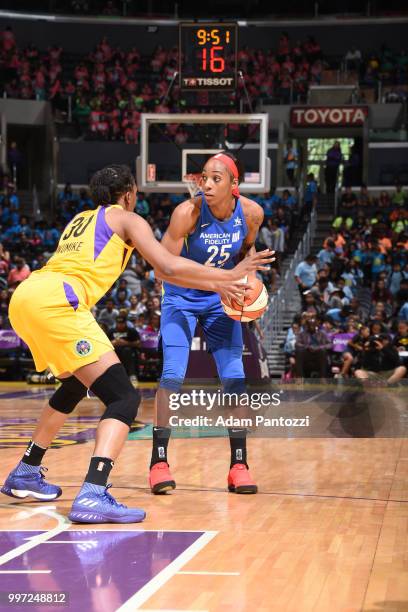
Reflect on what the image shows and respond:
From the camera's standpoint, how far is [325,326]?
17.5 metres

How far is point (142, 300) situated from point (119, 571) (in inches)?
621

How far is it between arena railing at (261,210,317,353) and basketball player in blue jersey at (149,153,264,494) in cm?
1220

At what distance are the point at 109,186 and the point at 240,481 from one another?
204cm

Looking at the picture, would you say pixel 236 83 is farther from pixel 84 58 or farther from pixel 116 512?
pixel 84 58

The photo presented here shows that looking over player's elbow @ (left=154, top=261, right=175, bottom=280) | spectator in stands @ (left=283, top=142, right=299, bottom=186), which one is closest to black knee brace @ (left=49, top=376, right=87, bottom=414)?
player's elbow @ (left=154, top=261, right=175, bottom=280)

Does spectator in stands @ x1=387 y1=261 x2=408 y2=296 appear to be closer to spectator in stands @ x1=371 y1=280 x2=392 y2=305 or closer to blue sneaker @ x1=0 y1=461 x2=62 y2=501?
spectator in stands @ x1=371 y1=280 x2=392 y2=305

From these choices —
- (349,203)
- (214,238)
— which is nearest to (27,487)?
(214,238)

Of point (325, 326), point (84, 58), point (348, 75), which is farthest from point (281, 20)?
point (325, 326)

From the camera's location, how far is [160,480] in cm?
643

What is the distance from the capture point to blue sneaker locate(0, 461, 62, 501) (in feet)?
20.0

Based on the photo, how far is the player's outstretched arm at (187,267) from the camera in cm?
494

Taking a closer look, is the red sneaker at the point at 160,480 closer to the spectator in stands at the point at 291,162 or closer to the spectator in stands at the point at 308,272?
the spectator in stands at the point at 308,272

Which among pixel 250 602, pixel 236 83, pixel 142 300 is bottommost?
pixel 142 300

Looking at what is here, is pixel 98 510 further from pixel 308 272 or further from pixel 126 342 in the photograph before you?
pixel 308 272
